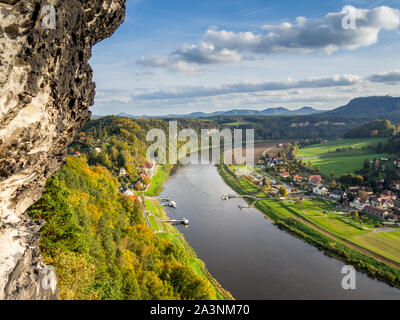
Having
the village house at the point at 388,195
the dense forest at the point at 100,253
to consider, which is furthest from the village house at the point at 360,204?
the dense forest at the point at 100,253

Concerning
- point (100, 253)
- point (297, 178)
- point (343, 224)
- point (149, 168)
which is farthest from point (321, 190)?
point (100, 253)

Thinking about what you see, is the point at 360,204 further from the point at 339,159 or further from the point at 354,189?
the point at 339,159

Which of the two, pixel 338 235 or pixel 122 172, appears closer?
pixel 338 235

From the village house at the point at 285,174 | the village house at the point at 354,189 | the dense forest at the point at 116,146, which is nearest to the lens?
the village house at the point at 354,189

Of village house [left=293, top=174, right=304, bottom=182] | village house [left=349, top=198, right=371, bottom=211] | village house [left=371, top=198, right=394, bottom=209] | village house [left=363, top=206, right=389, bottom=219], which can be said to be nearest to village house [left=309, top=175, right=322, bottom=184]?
village house [left=293, top=174, right=304, bottom=182]

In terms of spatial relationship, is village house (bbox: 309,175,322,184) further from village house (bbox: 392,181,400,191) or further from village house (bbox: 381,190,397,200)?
village house (bbox: 392,181,400,191)

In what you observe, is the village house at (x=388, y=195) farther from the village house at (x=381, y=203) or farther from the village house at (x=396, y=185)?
the village house at (x=396, y=185)
